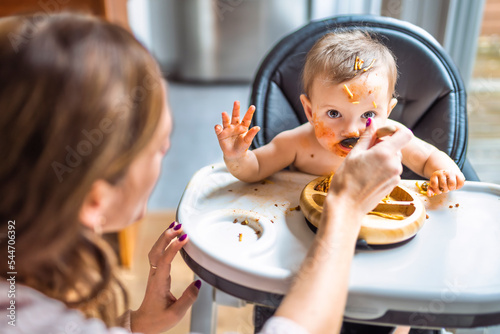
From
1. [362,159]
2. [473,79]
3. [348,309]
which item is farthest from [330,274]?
[473,79]

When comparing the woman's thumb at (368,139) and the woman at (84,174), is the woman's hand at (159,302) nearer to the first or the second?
the woman at (84,174)

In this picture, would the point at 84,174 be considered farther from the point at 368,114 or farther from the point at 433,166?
the point at 433,166

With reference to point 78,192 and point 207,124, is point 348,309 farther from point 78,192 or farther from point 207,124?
point 207,124

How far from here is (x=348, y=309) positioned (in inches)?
24.1

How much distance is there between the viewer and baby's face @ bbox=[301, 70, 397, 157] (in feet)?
2.54

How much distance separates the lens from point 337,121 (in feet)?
2.66

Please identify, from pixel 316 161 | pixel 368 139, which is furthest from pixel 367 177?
pixel 316 161

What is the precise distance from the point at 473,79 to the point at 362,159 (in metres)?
1.19

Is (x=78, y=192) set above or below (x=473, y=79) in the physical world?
above

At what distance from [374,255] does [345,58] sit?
1.14 ft

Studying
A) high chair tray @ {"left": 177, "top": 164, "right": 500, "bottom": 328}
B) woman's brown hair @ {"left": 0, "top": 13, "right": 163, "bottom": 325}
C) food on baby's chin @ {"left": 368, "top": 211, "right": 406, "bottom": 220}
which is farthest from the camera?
food on baby's chin @ {"left": 368, "top": 211, "right": 406, "bottom": 220}

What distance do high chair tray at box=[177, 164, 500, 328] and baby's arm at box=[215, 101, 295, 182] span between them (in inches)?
1.3

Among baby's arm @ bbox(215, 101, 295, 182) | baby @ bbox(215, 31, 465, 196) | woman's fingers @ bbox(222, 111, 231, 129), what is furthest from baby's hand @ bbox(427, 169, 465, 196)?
woman's fingers @ bbox(222, 111, 231, 129)

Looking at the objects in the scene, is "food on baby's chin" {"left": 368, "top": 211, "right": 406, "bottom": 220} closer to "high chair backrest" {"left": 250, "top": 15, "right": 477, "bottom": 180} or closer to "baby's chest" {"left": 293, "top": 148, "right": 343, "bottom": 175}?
"baby's chest" {"left": 293, "top": 148, "right": 343, "bottom": 175}
